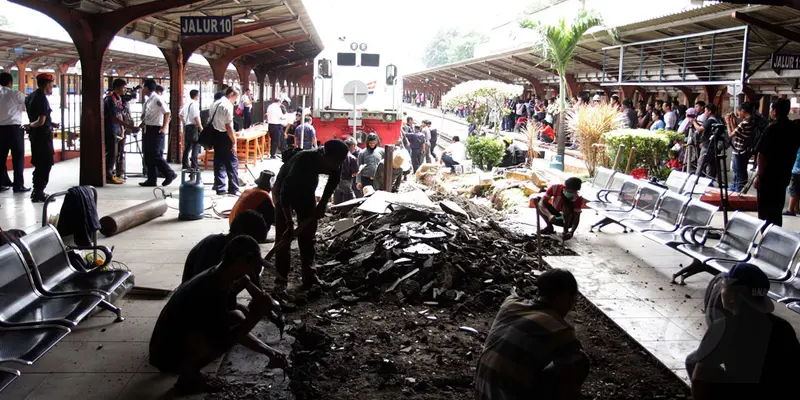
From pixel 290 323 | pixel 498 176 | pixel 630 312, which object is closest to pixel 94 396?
pixel 290 323

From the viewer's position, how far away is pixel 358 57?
19.5 metres

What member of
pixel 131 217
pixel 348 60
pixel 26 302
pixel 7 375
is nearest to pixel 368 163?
pixel 131 217

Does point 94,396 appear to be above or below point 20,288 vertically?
below

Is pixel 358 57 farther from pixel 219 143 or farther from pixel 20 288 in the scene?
pixel 20 288

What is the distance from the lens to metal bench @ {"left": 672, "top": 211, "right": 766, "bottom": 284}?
22.1 ft

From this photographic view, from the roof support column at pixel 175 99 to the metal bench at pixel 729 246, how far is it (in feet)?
41.9

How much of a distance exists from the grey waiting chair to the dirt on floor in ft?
3.56

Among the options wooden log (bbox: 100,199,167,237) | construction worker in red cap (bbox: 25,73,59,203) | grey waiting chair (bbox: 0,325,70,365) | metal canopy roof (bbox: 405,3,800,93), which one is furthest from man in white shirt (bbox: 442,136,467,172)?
grey waiting chair (bbox: 0,325,70,365)

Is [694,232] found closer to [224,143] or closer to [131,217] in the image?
[131,217]

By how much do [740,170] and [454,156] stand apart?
743 cm

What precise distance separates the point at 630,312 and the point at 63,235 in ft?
17.7

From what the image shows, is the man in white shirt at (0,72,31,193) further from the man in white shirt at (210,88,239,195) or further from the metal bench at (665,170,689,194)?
the metal bench at (665,170,689,194)

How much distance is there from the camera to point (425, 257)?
7.45 m

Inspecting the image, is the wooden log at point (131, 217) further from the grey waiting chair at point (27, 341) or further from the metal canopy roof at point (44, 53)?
the metal canopy roof at point (44, 53)
